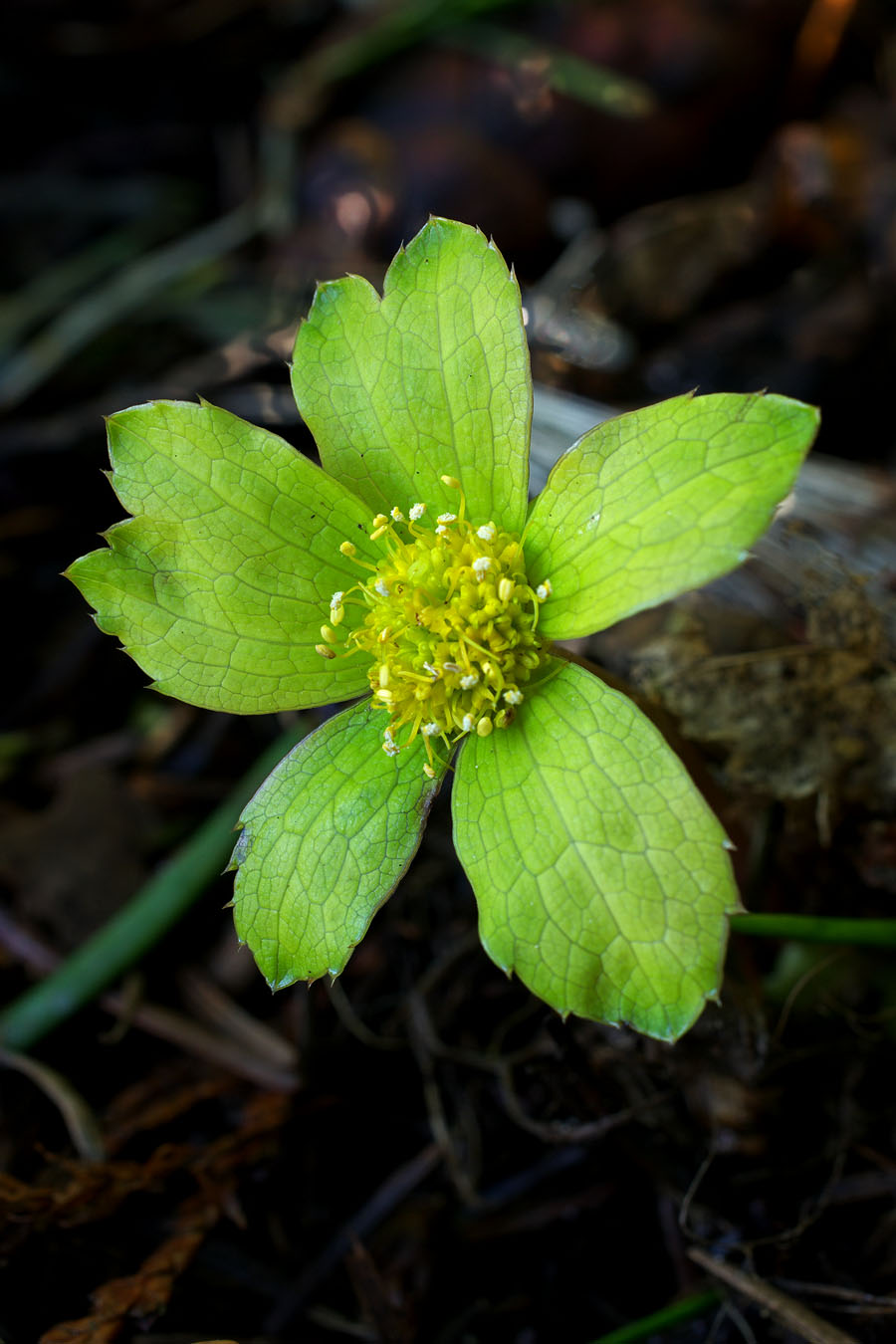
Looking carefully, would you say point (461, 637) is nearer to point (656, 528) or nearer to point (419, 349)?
point (656, 528)

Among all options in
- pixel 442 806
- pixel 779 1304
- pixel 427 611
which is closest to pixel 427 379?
pixel 427 611

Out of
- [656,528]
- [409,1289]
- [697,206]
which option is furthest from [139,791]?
[697,206]

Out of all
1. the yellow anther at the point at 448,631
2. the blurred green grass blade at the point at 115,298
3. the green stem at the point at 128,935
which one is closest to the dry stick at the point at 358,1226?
the green stem at the point at 128,935

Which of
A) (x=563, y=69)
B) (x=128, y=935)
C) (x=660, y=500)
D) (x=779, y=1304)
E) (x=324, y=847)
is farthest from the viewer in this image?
(x=563, y=69)

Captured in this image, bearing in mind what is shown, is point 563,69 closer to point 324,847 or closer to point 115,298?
point 115,298

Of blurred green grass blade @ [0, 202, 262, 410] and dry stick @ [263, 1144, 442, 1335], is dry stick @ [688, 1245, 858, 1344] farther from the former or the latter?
blurred green grass blade @ [0, 202, 262, 410]

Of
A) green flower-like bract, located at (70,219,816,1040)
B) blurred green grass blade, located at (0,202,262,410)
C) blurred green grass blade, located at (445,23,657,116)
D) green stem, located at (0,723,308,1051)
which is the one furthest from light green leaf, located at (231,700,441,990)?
blurred green grass blade, located at (445,23,657,116)
